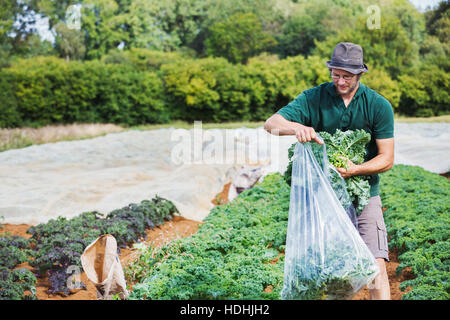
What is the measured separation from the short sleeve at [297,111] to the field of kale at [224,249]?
4.45ft

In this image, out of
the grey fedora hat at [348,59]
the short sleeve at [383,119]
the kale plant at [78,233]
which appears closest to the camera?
the grey fedora hat at [348,59]

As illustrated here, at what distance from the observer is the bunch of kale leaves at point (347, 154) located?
2748mm

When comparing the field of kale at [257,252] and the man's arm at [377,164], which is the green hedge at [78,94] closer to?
the field of kale at [257,252]

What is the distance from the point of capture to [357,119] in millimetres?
2838

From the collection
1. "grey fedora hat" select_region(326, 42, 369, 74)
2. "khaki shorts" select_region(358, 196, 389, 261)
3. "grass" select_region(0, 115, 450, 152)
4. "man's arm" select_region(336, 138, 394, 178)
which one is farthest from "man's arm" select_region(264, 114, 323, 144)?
"grass" select_region(0, 115, 450, 152)

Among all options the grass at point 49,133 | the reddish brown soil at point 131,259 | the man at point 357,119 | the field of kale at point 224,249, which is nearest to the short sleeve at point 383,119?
the man at point 357,119

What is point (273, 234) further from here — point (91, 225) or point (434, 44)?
point (434, 44)

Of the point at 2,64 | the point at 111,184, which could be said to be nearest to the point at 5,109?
the point at 2,64

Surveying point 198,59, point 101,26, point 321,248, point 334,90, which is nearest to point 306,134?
point 334,90

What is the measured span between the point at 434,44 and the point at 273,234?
88.9ft

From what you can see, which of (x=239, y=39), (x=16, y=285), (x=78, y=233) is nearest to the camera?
(x=16, y=285)

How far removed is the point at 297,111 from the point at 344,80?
342mm

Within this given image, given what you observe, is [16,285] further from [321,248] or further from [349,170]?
[349,170]

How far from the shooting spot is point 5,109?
16891mm
